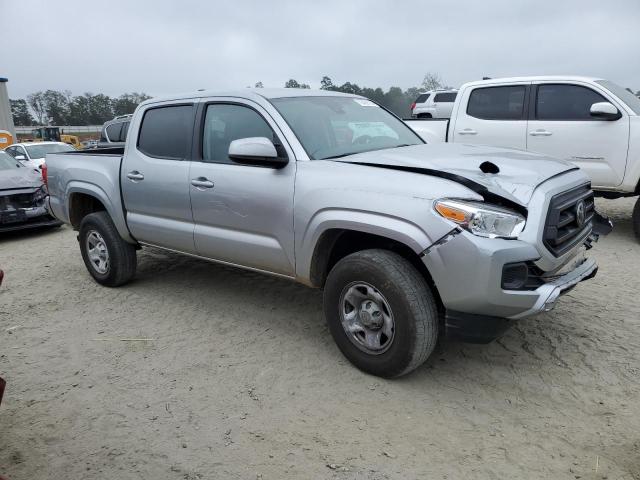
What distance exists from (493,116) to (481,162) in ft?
14.2

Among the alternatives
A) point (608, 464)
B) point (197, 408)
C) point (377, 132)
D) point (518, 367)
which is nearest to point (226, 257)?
point (197, 408)

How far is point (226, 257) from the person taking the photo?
164 inches

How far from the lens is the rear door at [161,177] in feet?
14.4

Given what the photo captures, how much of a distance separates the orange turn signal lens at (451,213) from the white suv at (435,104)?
16079mm

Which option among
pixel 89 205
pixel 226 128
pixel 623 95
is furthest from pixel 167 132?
pixel 623 95

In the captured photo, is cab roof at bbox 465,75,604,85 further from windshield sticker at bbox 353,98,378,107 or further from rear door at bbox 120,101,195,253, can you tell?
rear door at bbox 120,101,195,253

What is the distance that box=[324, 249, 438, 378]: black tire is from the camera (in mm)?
3045

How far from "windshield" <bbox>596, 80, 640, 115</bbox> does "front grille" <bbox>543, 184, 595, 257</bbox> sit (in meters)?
3.58

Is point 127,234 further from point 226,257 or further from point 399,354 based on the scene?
point 399,354

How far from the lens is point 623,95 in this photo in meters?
6.59

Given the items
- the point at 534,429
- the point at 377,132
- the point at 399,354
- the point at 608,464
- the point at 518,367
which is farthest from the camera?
the point at 377,132

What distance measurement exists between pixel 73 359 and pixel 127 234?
1508 mm

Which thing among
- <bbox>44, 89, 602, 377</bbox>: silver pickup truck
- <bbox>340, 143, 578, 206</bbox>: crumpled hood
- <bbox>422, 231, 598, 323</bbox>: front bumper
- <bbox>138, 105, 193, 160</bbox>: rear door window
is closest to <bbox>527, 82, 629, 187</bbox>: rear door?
<bbox>44, 89, 602, 377</bbox>: silver pickup truck

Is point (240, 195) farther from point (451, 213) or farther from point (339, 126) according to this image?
point (451, 213)
